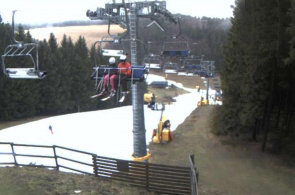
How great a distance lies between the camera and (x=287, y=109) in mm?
17453

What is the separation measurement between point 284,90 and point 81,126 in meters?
14.3

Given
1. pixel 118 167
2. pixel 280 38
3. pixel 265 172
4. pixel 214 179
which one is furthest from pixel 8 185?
pixel 280 38

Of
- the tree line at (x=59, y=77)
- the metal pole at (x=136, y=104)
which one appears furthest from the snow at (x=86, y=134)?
the tree line at (x=59, y=77)

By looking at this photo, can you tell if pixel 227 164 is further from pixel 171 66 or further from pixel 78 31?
pixel 78 31

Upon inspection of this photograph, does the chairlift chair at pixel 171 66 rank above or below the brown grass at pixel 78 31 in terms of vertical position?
below

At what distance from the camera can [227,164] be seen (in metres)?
15.1

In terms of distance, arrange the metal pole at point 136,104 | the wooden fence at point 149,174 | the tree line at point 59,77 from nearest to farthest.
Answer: the wooden fence at point 149,174 → the metal pole at point 136,104 → the tree line at point 59,77

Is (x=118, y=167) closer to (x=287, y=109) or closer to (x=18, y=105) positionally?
(x=287, y=109)

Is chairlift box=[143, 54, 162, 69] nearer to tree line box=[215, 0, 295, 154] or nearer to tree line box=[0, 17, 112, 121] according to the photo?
tree line box=[215, 0, 295, 154]

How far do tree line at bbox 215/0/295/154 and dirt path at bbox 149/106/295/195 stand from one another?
A: 123 cm

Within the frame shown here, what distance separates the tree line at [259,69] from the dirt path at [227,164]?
4.04 ft

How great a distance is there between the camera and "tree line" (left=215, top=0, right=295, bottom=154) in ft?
45.5

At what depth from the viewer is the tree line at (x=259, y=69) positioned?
13.9 metres

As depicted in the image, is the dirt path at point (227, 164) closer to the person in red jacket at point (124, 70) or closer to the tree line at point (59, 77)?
the person in red jacket at point (124, 70)
